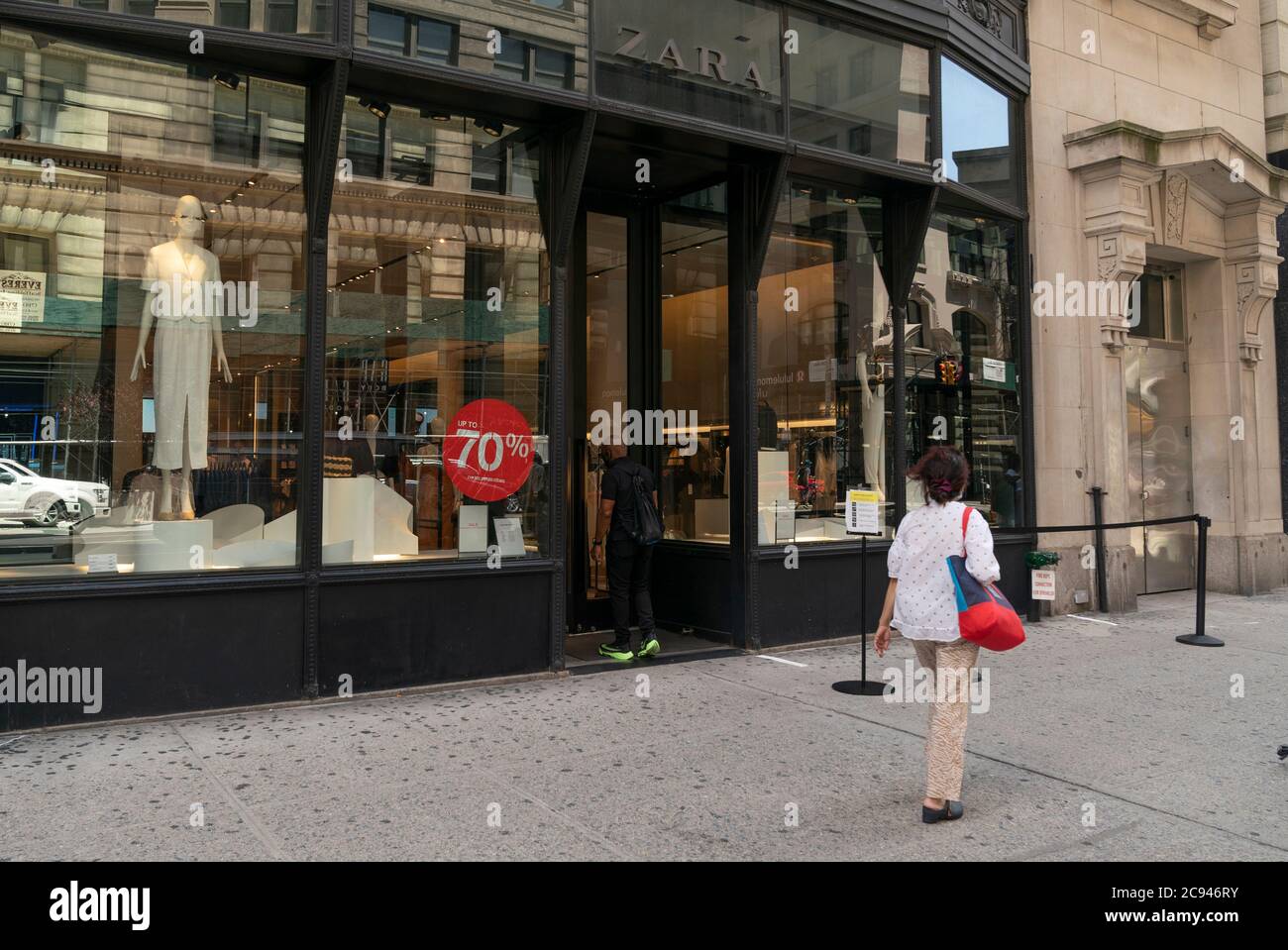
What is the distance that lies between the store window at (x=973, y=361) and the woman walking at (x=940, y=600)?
541 cm

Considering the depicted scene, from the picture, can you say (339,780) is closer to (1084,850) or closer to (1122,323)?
(1084,850)

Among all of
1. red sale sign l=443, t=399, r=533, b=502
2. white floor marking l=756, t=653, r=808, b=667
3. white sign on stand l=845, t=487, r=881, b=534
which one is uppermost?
red sale sign l=443, t=399, r=533, b=502

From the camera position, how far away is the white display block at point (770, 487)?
372 inches

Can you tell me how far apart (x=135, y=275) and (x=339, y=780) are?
410 centimetres

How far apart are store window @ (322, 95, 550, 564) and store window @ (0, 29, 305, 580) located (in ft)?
1.46

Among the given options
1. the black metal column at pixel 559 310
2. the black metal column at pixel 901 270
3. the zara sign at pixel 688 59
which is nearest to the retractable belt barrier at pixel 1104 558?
the black metal column at pixel 901 270

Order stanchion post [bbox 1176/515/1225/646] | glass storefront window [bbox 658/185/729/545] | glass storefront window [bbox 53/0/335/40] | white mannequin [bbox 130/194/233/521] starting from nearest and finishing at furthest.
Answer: glass storefront window [bbox 53/0/335/40], white mannequin [bbox 130/194/233/521], glass storefront window [bbox 658/185/729/545], stanchion post [bbox 1176/515/1225/646]

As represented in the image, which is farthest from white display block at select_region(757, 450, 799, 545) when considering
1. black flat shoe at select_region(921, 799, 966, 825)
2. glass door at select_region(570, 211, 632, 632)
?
black flat shoe at select_region(921, 799, 966, 825)

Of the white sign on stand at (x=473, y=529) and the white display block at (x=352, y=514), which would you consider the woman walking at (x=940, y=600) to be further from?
the white display block at (x=352, y=514)

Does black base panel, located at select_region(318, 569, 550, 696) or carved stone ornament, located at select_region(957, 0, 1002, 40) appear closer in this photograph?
black base panel, located at select_region(318, 569, 550, 696)

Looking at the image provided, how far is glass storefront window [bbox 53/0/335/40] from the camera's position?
6.40m

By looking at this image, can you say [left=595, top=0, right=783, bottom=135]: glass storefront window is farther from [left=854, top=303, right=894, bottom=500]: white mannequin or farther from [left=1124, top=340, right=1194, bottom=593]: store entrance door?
[left=1124, top=340, right=1194, bottom=593]: store entrance door

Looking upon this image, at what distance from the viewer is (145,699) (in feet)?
21.1
